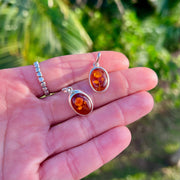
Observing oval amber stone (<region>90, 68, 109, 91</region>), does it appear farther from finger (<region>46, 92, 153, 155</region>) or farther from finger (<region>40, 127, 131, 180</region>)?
finger (<region>40, 127, 131, 180</region>)

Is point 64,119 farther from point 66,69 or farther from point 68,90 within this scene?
point 66,69

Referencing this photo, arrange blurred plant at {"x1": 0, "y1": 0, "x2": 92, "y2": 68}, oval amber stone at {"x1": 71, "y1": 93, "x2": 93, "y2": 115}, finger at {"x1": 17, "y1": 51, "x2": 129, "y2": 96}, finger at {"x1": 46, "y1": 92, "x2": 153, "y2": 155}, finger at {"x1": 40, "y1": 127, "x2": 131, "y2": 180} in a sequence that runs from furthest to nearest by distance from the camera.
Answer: blurred plant at {"x1": 0, "y1": 0, "x2": 92, "y2": 68}, finger at {"x1": 17, "y1": 51, "x2": 129, "y2": 96}, oval amber stone at {"x1": 71, "y1": 93, "x2": 93, "y2": 115}, finger at {"x1": 46, "y1": 92, "x2": 153, "y2": 155}, finger at {"x1": 40, "y1": 127, "x2": 131, "y2": 180}

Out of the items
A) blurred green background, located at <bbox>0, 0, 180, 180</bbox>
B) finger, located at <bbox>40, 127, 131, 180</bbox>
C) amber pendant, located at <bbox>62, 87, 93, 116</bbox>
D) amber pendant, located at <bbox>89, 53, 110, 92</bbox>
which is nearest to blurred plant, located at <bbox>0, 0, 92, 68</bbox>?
blurred green background, located at <bbox>0, 0, 180, 180</bbox>

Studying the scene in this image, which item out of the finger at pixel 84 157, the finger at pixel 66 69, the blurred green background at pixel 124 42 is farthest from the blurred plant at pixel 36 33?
the finger at pixel 84 157

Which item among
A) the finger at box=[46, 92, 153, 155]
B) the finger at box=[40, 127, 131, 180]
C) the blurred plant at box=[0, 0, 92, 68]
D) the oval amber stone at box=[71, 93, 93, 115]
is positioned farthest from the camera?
the blurred plant at box=[0, 0, 92, 68]

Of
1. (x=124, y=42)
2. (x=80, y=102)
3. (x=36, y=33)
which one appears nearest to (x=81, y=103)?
(x=80, y=102)

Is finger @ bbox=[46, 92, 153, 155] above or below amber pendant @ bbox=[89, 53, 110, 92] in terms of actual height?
below

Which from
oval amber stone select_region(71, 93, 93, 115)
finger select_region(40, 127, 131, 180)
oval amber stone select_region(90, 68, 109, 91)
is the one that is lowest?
finger select_region(40, 127, 131, 180)

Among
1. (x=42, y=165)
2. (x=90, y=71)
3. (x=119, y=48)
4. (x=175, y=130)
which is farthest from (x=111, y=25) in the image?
(x=42, y=165)
